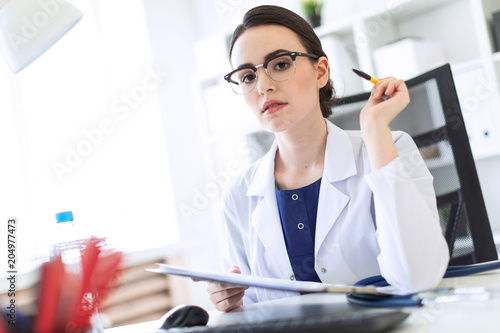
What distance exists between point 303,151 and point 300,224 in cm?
23

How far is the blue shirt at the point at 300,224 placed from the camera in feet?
3.74

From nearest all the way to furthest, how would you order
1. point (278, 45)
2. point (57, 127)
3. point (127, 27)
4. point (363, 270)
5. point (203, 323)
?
point (203, 323) < point (363, 270) < point (278, 45) < point (57, 127) < point (127, 27)

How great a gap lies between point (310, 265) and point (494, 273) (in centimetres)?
41

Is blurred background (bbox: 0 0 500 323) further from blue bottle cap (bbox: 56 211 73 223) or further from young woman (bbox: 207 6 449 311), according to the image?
blue bottle cap (bbox: 56 211 73 223)

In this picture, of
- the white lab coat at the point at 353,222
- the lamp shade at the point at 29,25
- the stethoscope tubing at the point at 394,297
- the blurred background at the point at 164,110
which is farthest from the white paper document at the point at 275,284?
the blurred background at the point at 164,110

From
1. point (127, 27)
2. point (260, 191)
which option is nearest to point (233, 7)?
point (127, 27)

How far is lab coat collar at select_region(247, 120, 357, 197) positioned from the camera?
1163mm

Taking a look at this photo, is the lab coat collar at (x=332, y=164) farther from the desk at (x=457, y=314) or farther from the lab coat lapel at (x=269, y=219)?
the desk at (x=457, y=314)

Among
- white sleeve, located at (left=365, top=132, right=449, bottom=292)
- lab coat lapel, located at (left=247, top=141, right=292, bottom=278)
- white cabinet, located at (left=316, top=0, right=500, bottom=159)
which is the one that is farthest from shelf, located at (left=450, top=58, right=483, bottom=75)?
white sleeve, located at (left=365, top=132, right=449, bottom=292)

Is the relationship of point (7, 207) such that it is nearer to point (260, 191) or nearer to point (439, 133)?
Result: point (260, 191)

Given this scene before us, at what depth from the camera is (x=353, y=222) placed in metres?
1.10

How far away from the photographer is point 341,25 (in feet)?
8.42

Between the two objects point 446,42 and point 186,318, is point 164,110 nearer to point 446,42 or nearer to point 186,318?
point 446,42

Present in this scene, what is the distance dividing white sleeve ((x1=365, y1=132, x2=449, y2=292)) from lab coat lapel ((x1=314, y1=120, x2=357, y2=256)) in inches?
8.4
